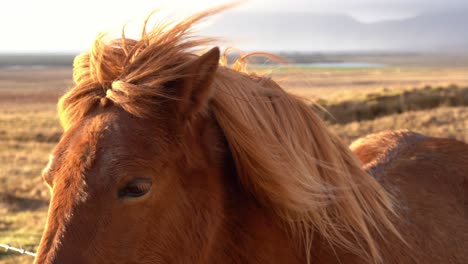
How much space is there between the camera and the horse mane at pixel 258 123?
205cm

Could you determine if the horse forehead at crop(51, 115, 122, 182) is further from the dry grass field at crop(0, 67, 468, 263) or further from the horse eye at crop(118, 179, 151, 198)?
the dry grass field at crop(0, 67, 468, 263)

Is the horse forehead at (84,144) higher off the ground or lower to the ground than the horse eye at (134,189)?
higher

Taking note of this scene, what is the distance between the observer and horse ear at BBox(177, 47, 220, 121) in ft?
6.40

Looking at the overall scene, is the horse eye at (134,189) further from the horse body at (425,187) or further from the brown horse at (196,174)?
the horse body at (425,187)

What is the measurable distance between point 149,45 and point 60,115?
1.70 ft

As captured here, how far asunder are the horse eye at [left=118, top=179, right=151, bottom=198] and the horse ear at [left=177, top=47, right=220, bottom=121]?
1.10 ft

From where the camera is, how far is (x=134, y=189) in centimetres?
182

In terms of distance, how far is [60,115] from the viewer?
2.25 m

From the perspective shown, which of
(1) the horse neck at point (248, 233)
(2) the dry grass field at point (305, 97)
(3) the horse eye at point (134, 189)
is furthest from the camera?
(2) the dry grass field at point (305, 97)

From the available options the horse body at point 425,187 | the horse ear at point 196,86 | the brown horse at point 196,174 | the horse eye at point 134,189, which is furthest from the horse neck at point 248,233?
the horse body at point 425,187

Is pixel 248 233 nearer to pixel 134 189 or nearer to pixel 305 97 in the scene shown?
pixel 134 189

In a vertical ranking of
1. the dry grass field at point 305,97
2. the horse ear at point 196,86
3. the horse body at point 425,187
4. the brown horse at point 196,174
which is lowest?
the dry grass field at point 305,97

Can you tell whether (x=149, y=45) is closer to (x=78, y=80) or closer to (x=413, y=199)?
(x=78, y=80)

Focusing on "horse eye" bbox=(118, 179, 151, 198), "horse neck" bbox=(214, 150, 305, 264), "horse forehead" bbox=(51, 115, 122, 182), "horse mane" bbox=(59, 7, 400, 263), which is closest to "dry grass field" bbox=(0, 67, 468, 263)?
"horse mane" bbox=(59, 7, 400, 263)
